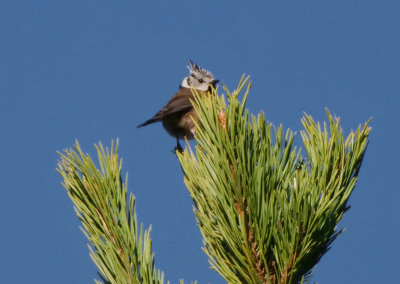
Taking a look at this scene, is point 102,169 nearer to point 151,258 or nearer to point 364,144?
point 151,258

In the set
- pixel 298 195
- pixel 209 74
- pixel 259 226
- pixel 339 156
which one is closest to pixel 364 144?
pixel 339 156

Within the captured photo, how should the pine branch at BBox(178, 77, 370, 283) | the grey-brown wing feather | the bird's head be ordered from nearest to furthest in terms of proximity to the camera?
the pine branch at BBox(178, 77, 370, 283), the grey-brown wing feather, the bird's head

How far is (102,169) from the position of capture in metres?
1.88

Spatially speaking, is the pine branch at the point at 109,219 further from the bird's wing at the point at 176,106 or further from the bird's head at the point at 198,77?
the bird's head at the point at 198,77

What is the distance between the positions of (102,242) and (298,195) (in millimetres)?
584

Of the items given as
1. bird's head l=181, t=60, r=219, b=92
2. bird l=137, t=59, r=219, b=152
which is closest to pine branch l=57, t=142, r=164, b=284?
bird l=137, t=59, r=219, b=152

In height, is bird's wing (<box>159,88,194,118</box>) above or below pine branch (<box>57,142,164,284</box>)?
above

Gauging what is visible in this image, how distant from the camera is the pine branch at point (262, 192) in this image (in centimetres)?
170

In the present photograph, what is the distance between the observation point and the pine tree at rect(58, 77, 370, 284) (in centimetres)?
171

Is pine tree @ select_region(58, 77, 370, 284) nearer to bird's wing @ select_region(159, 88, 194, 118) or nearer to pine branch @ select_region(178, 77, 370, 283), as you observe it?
pine branch @ select_region(178, 77, 370, 283)

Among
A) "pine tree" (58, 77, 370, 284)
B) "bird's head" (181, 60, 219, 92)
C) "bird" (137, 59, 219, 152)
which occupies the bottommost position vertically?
"pine tree" (58, 77, 370, 284)

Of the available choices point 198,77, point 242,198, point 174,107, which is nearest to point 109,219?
point 242,198

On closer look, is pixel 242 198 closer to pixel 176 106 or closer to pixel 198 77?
pixel 176 106

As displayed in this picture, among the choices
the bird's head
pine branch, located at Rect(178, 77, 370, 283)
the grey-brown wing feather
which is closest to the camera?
pine branch, located at Rect(178, 77, 370, 283)
